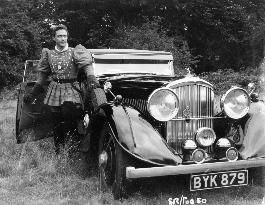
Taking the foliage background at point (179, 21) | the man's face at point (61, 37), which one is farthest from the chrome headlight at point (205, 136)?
the foliage background at point (179, 21)

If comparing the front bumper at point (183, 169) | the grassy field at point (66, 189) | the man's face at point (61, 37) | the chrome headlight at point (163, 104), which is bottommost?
the grassy field at point (66, 189)

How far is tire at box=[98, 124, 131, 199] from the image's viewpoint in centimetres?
365

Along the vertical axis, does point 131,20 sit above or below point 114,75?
above

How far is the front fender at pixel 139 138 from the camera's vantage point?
3.56m

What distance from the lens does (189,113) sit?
13.5 feet

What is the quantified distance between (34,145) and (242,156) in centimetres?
316

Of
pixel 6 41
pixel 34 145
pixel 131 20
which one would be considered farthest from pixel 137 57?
pixel 131 20

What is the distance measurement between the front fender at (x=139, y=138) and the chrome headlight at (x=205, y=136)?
12.4 inches

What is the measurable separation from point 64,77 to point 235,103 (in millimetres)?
1953

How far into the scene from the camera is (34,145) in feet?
19.1

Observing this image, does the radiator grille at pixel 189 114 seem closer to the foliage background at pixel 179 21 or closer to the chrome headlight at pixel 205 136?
the chrome headlight at pixel 205 136

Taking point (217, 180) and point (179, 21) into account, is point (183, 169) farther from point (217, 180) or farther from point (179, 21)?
point (179, 21)

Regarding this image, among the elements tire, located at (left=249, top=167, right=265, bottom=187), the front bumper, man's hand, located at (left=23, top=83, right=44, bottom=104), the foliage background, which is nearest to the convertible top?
man's hand, located at (left=23, top=83, right=44, bottom=104)

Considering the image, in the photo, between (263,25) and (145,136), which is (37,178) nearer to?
(145,136)
